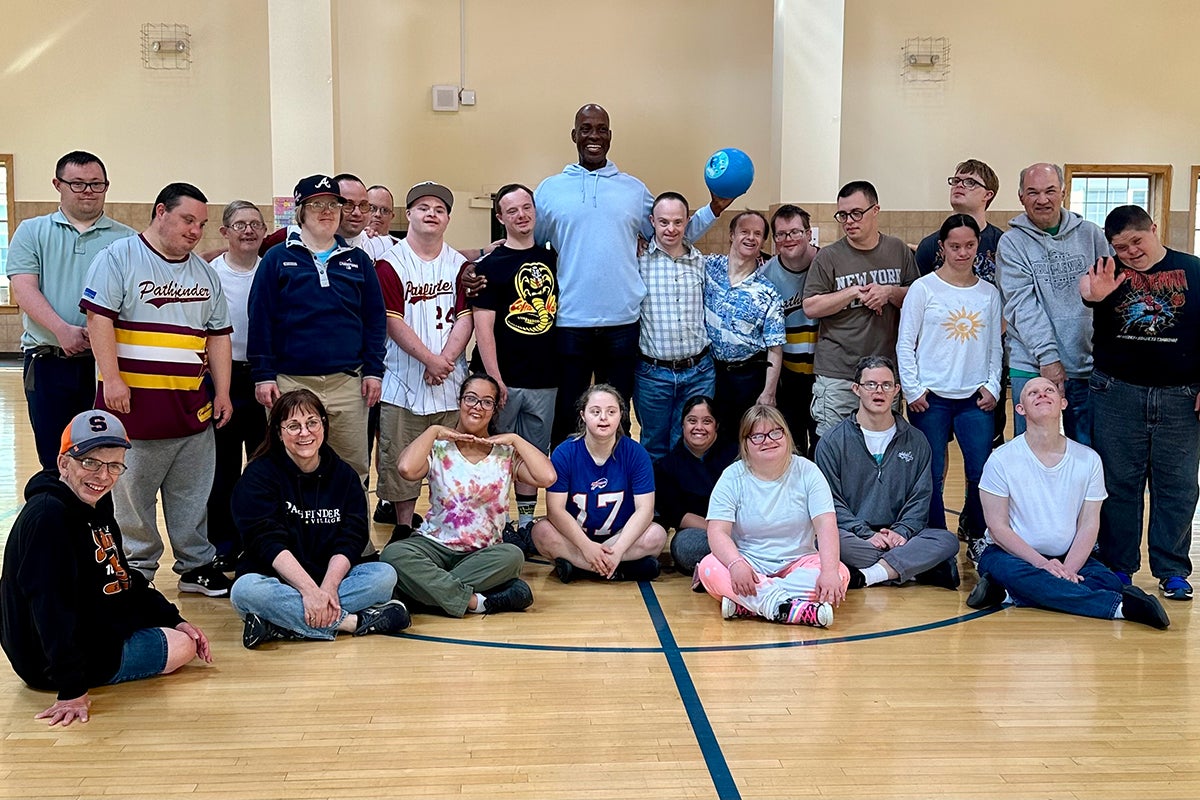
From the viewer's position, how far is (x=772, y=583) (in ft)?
13.4

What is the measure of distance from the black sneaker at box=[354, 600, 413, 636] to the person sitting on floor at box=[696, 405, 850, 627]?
120 cm

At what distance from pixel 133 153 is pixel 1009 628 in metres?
11.4

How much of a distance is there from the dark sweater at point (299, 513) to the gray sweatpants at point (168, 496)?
46 cm

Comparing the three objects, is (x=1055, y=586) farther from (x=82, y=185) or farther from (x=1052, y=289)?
(x=82, y=185)

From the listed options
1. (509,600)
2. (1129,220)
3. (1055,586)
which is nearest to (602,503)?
(509,600)

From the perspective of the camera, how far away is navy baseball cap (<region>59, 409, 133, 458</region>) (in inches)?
121

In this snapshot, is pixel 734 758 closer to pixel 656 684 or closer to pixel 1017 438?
pixel 656 684

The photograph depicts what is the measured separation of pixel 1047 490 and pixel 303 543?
291 centimetres

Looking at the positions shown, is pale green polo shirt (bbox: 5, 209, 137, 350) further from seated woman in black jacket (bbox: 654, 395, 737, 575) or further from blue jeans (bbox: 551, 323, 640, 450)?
seated woman in black jacket (bbox: 654, 395, 737, 575)

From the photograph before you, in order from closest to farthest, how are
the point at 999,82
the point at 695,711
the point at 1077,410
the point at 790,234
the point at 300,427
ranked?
1. the point at 695,711
2. the point at 300,427
3. the point at 1077,410
4. the point at 790,234
5. the point at 999,82

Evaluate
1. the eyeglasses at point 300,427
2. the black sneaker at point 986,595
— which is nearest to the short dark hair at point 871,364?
the black sneaker at point 986,595

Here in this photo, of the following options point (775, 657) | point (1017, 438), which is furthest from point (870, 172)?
point (775, 657)

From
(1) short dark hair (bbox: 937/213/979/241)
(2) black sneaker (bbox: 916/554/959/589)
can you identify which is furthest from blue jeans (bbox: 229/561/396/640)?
(1) short dark hair (bbox: 937/213/979/241)

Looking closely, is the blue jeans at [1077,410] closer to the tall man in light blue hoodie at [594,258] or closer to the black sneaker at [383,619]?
the tall man in light blue hoodie at [594,258]
